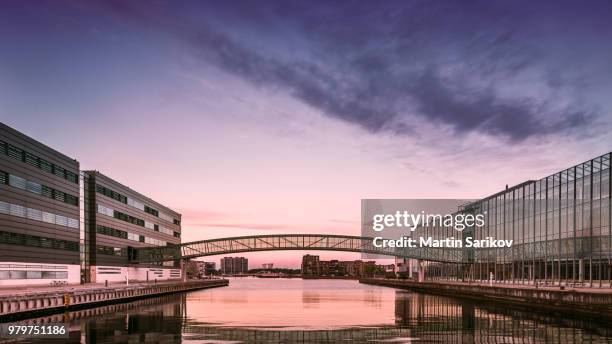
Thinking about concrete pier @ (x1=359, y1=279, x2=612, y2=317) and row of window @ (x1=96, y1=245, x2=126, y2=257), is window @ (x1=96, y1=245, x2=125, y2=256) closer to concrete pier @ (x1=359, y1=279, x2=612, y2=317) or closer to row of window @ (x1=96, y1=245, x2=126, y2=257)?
row of window @ (x1=96, y1=245, x2=126, y2=257)

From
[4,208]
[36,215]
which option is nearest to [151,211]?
[36,215]

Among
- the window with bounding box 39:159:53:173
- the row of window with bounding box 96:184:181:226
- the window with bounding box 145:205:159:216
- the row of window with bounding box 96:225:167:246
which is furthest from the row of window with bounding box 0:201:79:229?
the window with bounding box 145:205:159:216

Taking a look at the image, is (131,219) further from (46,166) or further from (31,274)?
(31,274)

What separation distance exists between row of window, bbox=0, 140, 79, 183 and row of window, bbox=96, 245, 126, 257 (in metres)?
15.6

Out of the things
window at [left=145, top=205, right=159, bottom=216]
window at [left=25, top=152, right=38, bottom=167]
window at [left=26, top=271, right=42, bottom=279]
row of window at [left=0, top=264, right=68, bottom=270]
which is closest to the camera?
row of window at [left=0, top=264, right=68, bottom=270]

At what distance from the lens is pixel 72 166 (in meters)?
101

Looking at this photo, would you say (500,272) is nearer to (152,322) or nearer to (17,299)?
(152,322)

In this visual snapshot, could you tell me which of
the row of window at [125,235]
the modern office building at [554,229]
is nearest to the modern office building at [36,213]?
the row of window at [125,235]

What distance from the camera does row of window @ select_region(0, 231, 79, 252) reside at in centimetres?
7850

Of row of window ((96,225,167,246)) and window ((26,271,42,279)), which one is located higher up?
row of window ((96,225,167,246))

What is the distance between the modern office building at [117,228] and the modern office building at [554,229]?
64524mm

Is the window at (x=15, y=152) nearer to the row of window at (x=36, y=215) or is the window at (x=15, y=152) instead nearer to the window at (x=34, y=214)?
the row of window at (x=36, y=215)

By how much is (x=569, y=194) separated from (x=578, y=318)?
26622 mm

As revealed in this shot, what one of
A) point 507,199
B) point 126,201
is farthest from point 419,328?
point 126,201
